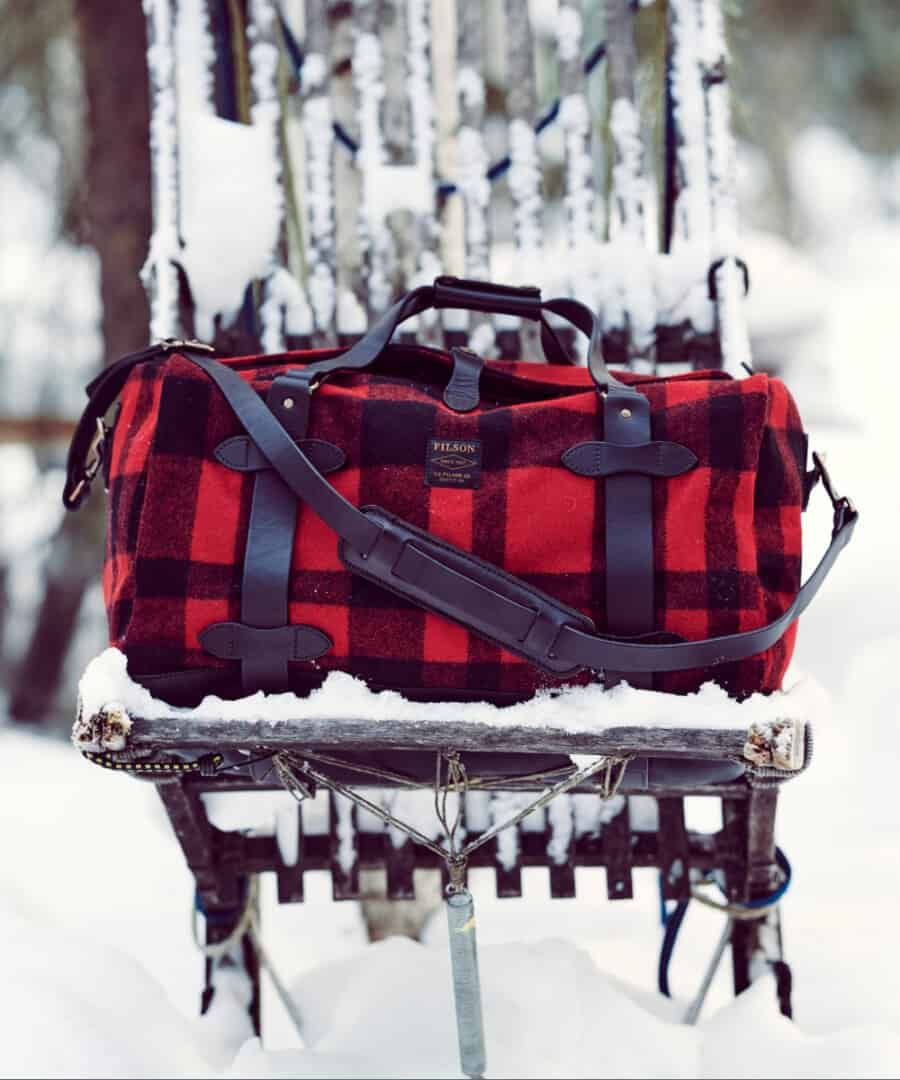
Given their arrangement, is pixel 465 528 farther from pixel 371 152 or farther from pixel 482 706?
pixel 371 152

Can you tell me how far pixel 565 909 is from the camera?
7.59ft

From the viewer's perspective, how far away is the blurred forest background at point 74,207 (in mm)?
2400

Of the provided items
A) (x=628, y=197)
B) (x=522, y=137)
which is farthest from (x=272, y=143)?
(x=628, y=197)

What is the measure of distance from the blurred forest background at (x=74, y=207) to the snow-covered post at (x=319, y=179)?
2.57 feet

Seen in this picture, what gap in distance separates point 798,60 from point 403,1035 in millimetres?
4370

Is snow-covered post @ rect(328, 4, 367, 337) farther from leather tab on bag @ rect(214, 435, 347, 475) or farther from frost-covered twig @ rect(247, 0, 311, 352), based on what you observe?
leather tab on bag @ rect(214, 435, 347, 475)

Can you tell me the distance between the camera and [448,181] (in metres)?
1.86

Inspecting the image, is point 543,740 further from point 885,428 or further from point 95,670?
point 885,428

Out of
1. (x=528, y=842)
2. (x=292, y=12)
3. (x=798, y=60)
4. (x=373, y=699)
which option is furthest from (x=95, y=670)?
(x=798, y=60)

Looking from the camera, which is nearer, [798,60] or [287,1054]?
[287,1054]

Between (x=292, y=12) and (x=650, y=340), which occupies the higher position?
(x=292, y=12)

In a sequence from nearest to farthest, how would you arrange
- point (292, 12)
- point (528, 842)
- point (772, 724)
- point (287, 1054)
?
1. point (772, 724)
2. point (287, 1054)
3. point (528, 842)
4. point (292, 12)

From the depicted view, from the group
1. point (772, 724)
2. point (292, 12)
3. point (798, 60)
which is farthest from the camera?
point (798, 60)

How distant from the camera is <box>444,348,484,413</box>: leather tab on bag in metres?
1.21
